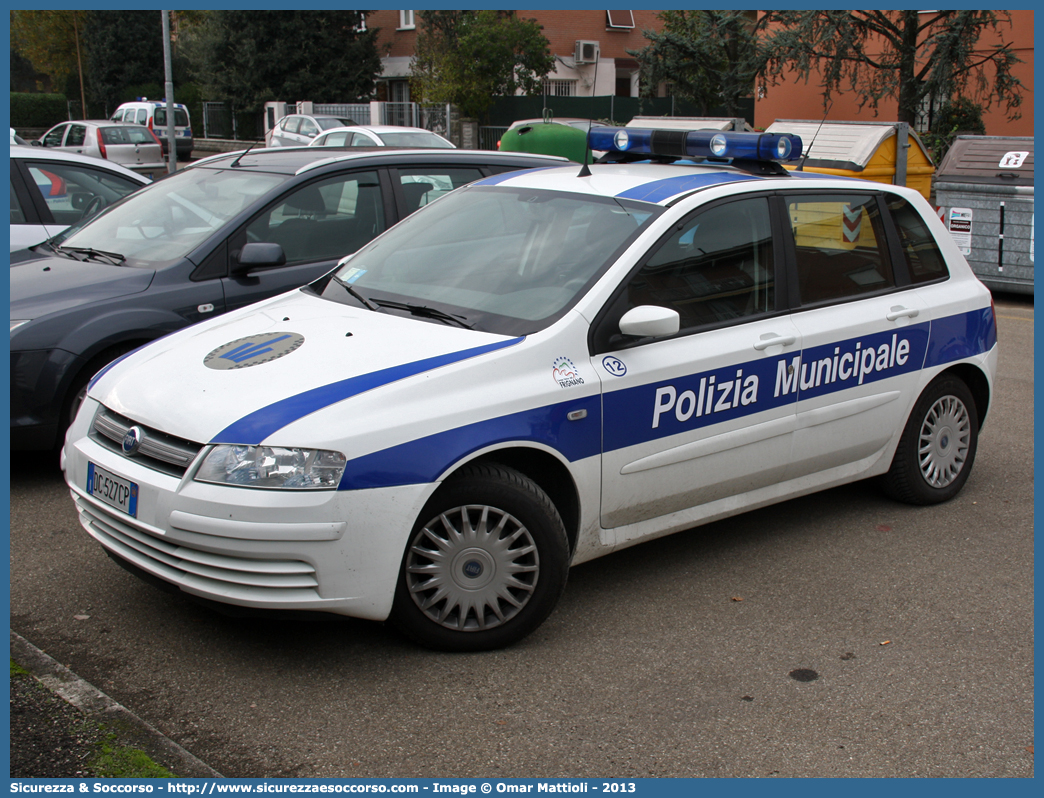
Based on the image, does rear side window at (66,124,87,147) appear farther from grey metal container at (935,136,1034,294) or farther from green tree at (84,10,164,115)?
green tree at (84,10,164,115)

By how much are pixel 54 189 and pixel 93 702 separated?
5567 millimetres

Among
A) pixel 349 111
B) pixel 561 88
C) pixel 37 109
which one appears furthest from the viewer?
pixel 37 109

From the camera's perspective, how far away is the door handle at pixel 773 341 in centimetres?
439

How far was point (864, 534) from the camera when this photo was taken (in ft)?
16.5

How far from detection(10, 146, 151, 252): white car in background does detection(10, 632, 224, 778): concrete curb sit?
441cm

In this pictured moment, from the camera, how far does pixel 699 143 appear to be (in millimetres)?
5035

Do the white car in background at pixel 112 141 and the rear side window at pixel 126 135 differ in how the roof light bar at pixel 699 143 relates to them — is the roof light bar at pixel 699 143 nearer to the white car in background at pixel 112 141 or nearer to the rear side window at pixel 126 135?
the white car in background at pixel 112 141

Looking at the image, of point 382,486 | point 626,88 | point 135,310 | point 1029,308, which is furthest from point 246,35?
point 382,486

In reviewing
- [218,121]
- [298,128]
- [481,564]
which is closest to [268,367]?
[481,564]

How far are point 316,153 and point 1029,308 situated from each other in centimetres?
885

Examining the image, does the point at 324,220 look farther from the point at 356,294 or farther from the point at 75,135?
the point at 75,135

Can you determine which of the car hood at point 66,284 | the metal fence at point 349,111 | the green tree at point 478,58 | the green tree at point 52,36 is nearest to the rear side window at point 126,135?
the green tree at point 478,58

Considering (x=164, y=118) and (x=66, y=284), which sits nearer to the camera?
(x=66, y=284)

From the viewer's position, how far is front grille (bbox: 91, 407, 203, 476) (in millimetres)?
3408
